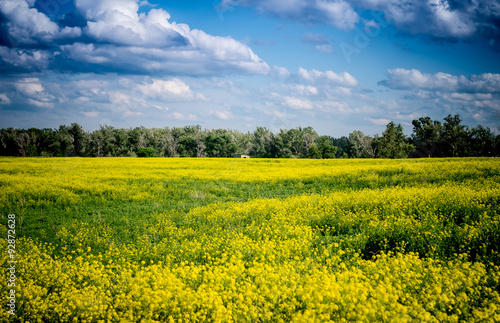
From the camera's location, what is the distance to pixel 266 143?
91688 millimetres

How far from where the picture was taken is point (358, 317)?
400 cm

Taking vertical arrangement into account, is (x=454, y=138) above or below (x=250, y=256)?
above

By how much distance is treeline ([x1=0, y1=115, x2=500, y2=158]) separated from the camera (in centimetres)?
6166

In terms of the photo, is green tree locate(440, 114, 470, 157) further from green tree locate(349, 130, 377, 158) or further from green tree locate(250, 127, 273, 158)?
green tree locate(250, 127, 273, 158)

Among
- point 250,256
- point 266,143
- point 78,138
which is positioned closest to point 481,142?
point 266,143

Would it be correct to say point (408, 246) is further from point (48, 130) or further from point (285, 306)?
point (48, 130)

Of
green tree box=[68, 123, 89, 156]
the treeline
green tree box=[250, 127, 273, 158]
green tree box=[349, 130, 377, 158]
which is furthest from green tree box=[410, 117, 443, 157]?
green tree box=[68, 123, 89, 156]

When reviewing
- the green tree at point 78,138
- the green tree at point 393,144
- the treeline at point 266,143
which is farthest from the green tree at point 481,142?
the green tree at point 78,138

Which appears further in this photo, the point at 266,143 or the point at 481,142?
the point at 266,143

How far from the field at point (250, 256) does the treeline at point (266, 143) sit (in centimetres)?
5398

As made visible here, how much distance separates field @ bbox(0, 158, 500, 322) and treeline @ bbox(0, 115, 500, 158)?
177 ft

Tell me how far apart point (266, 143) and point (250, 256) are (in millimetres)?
85018

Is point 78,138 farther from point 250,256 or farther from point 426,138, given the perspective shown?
point 426,138

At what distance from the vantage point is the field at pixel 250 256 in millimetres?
4605
